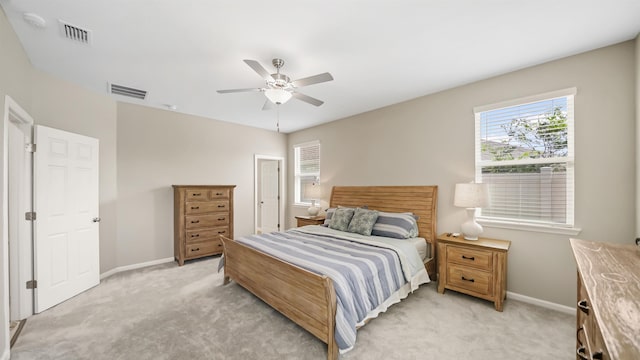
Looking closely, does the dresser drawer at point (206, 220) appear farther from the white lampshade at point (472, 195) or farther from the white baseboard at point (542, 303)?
the white baseboard at point (542, 303)

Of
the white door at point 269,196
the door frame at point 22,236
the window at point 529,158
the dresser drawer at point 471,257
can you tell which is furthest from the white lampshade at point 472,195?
the door frame at point 22,236

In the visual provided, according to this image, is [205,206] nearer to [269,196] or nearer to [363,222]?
[269,196]

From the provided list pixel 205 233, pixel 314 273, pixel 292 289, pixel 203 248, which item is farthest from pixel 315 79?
pixel 203 248

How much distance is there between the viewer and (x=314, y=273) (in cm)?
214

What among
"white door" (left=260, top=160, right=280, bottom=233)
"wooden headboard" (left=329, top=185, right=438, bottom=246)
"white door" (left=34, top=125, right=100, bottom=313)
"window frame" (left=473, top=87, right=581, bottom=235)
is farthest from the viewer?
"white door" (left=260, top=160, right=280, bottom=233)

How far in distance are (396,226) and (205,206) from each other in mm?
3270

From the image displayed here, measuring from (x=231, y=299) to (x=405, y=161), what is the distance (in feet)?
10.3

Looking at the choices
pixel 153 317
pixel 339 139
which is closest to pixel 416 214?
pixel 339 139

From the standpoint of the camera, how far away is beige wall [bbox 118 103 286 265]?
4023mm

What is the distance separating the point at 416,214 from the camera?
3.71m

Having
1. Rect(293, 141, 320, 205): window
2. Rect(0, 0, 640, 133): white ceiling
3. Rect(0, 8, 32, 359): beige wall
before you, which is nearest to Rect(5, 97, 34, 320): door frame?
Rect(0, 8, 32, 359): beige wall

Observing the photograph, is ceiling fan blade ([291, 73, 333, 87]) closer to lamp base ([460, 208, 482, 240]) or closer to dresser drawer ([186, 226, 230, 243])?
lamp base ([460, 208, 482, 240])

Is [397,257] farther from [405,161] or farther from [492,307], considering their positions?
[405,161]

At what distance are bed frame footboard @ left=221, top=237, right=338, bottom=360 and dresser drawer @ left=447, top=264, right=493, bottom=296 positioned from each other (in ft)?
5.91
